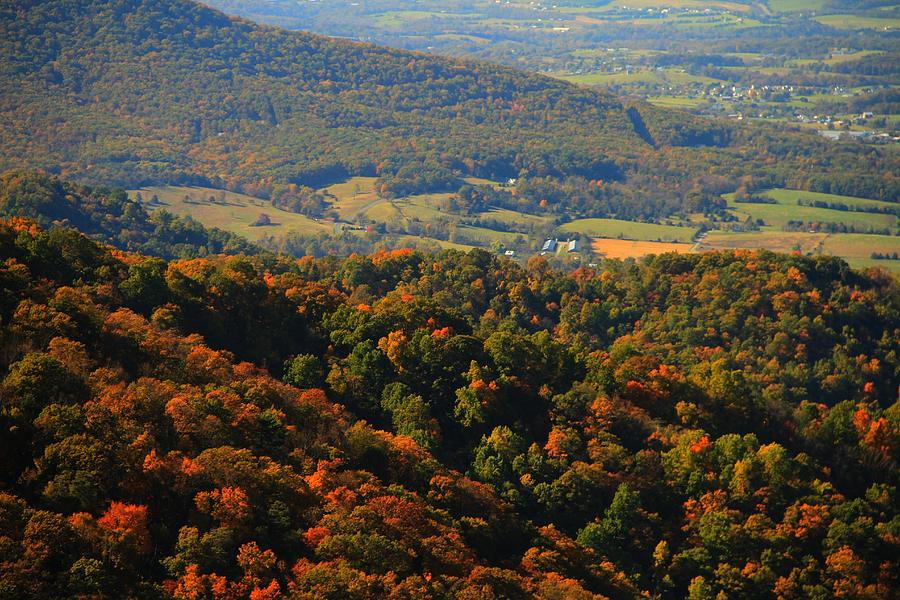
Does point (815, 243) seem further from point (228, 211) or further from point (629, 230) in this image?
point (228, 211)

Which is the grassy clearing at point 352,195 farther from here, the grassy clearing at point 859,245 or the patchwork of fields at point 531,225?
the grassy clearing at point 859,245

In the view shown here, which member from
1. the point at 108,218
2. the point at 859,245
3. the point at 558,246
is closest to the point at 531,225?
the point at 558,246

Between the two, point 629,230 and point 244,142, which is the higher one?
point 244,142

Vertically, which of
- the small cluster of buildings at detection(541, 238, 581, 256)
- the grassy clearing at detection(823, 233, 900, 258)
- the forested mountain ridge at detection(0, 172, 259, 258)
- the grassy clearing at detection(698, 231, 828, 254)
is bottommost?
the small cluster of buildings at detection(541, 238, 581, 256)

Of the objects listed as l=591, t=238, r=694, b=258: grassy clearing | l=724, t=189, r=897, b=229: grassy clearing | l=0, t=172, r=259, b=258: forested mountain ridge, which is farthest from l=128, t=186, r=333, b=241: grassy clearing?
l=724, t=189, r=897, b=229: grassy clearing

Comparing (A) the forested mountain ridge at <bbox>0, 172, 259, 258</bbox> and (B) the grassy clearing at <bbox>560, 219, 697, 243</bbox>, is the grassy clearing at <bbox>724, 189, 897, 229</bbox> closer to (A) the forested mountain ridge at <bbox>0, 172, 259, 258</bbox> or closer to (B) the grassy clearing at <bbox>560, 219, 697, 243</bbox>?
(B) the grassy clearing at <bbox>560, 219, 697, 243</bbox>
